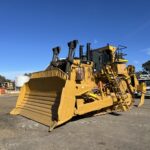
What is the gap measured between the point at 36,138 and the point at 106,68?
5462 mm

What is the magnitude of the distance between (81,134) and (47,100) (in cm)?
259

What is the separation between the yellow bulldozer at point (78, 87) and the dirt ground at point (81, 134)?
423 mm

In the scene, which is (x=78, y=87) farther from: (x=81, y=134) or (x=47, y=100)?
(x=81, y=134)

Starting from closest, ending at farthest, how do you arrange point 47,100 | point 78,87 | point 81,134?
point 81,134 → point 78,87 → point 47,100

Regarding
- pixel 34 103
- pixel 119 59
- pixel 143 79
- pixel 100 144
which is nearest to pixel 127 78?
pixel 119 59

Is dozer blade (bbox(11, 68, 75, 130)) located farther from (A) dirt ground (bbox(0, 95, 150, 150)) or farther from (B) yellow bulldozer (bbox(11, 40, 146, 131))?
(A) dirt ground (bbox(0, 95, 150, 150))

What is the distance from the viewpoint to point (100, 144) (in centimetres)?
667

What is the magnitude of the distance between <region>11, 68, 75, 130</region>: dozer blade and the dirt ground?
1.06ft

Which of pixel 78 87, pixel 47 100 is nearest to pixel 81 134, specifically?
pixel 78 87

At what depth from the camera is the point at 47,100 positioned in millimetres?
9898

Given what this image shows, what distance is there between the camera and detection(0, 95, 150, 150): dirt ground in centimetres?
655

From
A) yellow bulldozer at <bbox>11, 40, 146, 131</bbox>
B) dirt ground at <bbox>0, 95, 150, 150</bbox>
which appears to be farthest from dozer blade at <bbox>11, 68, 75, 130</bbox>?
dirt ground at <bbox>0, 95, 150, 150</bbox>

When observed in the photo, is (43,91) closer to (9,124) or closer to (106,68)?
(9,124)

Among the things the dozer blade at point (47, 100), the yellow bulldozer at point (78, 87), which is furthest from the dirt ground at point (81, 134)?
the yellow bulldozer at point (78, 87)
